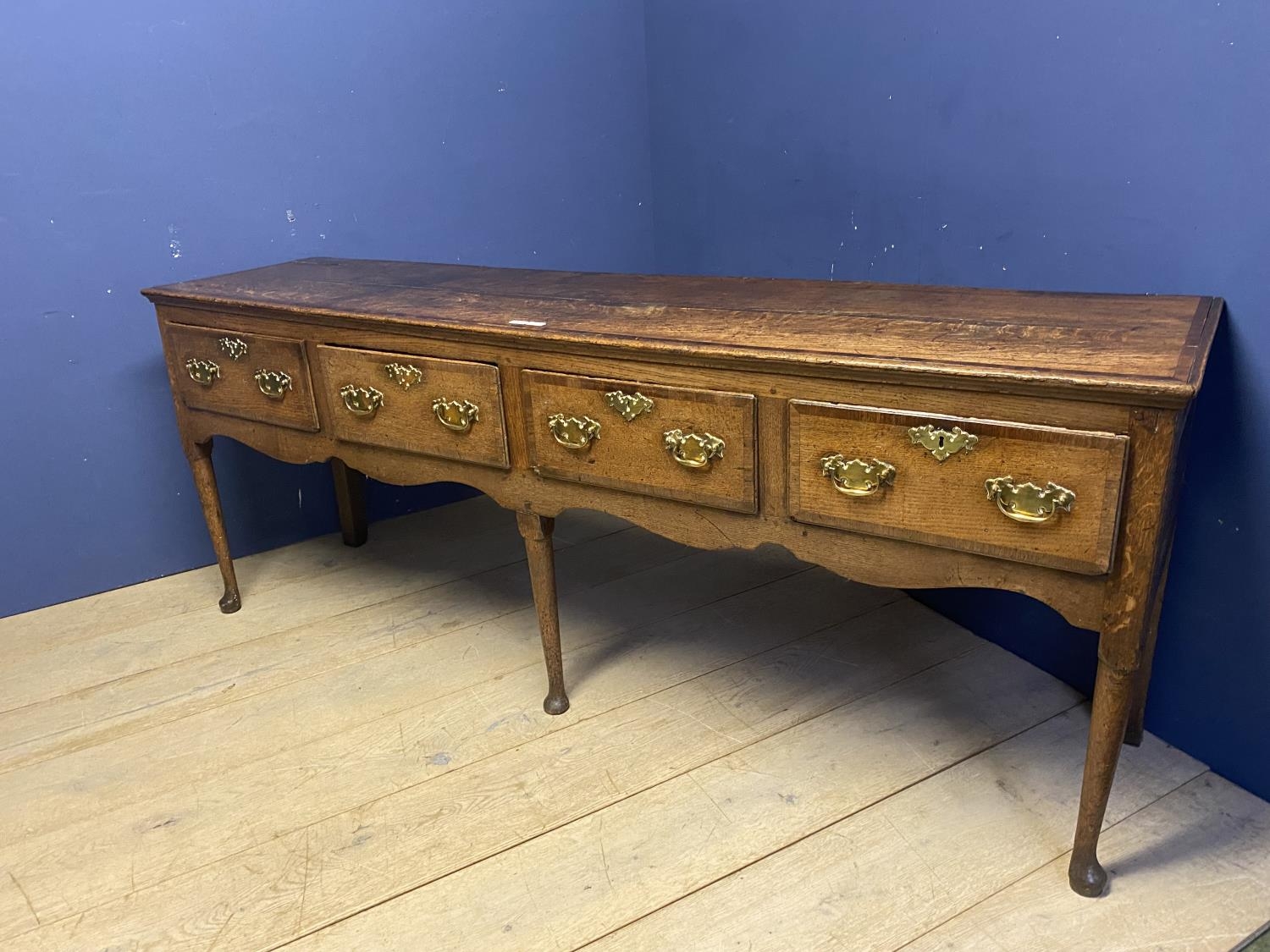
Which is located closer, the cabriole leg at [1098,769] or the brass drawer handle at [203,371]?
the cabriole leg at [1098,769]

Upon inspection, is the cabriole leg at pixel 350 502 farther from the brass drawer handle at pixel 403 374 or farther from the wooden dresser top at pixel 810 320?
the brass drawer handle at pixel 403 374

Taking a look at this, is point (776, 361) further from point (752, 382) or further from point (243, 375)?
point (243, 375)

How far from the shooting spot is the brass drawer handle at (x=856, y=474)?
127cm

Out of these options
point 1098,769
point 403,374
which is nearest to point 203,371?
point 403,374

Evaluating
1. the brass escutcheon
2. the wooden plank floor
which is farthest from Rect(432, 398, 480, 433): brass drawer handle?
the brass escutcheon

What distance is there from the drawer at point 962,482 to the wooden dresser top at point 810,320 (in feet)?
0.20

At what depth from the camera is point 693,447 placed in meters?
1.43

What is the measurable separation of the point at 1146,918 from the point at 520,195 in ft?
6.80

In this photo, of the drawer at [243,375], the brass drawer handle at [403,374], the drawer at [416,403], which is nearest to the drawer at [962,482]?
the drawer at [416,403]

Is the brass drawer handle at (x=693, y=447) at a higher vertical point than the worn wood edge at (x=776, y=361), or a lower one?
lower

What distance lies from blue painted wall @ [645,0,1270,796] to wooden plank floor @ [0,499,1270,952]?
0.61 ft

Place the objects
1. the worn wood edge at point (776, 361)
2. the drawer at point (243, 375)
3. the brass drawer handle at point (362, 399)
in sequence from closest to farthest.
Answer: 1. the worn wood edge at point (776, 361)
2. the brass drawer handle at point (362, 399)
3. the drawer at point (243, 375)

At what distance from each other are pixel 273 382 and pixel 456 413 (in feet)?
1.47

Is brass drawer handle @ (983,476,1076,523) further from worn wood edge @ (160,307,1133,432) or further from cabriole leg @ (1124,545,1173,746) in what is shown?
cabriole leg @ (1124,545,1173,746)
